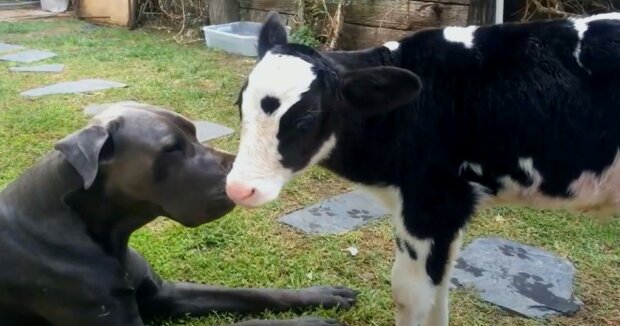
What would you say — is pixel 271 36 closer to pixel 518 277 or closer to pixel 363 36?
pixel 518 277

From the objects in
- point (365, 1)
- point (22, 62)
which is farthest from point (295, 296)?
point (22, 62)

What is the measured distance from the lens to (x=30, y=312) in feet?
7.21

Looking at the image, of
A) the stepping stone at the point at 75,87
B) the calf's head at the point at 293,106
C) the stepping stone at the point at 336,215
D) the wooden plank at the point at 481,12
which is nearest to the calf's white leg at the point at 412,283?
the calf's head at the point at 293,106

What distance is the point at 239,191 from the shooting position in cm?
198

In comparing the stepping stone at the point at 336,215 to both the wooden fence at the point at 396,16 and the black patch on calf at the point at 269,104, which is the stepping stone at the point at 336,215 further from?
the wooden fence at the point at 396,16

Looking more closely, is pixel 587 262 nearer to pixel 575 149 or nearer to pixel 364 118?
pixel 575 149

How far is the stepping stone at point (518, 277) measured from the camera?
2.77 meters

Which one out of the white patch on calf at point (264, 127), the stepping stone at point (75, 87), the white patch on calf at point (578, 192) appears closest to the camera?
the white patch on calf at point (264, 127)

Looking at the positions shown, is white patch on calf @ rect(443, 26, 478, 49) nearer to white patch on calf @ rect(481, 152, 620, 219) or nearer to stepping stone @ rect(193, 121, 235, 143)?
white patch on calf @ rect(481, 152, 620, 219)

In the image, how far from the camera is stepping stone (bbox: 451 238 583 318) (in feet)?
9.07

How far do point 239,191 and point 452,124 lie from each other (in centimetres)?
76

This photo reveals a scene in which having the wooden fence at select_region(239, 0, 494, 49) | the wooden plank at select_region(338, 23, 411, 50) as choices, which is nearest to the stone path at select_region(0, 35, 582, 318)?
the wooden fence at select_region(239, 0, 494, 49)

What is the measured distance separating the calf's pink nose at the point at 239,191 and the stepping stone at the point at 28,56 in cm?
566

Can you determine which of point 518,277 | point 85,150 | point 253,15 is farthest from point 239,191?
point 253,15
